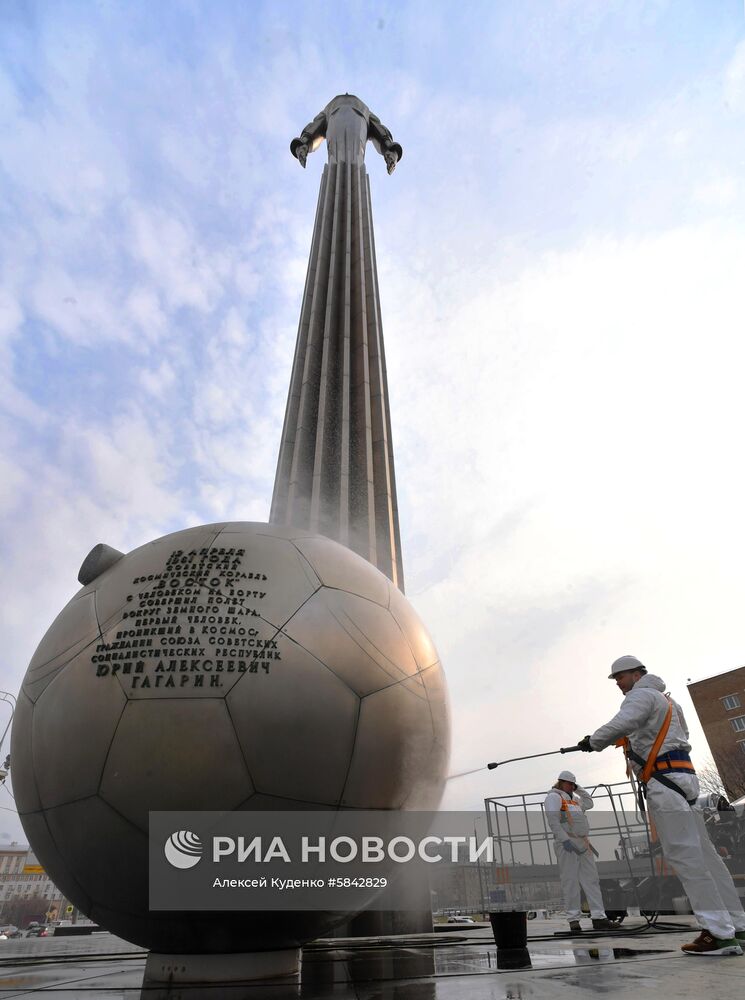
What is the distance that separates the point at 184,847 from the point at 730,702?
174ft

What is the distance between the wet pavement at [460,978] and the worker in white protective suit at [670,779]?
1.59 feet

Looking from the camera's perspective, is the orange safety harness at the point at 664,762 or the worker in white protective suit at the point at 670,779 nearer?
the worker in white protective suit at the point at 670,779

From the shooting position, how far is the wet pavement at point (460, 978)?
2.39 meters

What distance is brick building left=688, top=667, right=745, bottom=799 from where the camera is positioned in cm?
4297

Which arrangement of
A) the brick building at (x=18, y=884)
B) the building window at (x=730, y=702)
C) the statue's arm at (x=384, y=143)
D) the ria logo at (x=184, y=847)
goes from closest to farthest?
the ria logo at (x=184, y=847), the statue's arm at (x=384, y=143), the building window at (x=730, y=702), the brick building at (x=18, y=884)

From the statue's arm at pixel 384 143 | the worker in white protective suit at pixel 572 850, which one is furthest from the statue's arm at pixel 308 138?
the worker in white protective suit at pixel 572 850

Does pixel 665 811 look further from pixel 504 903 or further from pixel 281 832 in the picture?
pixel 504 903

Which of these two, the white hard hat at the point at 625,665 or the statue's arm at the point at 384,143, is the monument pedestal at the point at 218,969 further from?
the statue's arm at the point at 384,143

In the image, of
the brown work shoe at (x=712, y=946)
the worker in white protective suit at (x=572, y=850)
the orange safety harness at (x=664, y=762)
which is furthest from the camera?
the worker in white protective suit at (x=572, y=850)

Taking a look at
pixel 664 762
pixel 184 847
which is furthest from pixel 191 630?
pixel 664 762

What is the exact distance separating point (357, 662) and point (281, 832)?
2.85ft

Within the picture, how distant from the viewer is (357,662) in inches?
125

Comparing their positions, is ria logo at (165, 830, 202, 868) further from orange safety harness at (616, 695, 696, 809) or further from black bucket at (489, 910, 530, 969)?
orange safety harness at (616, 695, 696, 809)

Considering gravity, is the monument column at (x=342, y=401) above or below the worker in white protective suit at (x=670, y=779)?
above
